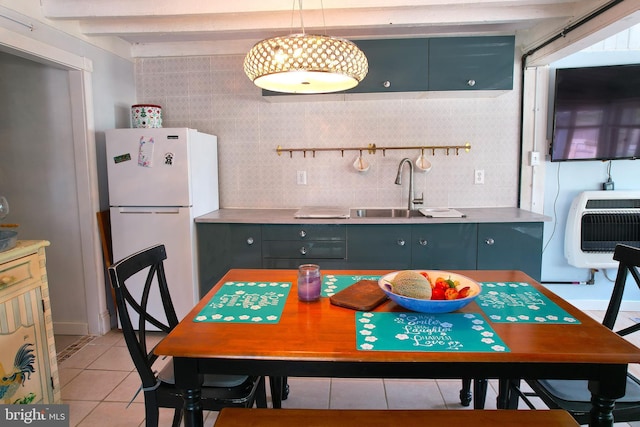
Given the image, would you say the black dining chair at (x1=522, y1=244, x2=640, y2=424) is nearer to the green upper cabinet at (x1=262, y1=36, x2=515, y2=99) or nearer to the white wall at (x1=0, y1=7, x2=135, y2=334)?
the green upper cabinet at (x1=262, y1=36, x2=515, y2=99)

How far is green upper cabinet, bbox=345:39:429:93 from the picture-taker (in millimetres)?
2770

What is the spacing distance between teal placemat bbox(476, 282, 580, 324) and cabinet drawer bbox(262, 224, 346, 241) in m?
1.25

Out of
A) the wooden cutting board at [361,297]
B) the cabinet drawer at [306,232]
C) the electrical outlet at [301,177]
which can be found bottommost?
the wooden cutting board at [361,297]

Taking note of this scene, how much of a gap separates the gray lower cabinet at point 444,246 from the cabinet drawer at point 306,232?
53cm

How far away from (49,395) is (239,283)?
1.14m

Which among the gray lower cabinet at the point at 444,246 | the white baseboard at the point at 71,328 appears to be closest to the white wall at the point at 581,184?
the gray lower cabinet at the point at 444,246

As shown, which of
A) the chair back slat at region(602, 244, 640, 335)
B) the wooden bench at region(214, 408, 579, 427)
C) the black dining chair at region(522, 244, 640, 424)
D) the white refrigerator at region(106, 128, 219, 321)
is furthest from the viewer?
the white refrigerator at region(106, 128, 219, 321)

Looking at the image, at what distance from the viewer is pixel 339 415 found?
1223 millimetres

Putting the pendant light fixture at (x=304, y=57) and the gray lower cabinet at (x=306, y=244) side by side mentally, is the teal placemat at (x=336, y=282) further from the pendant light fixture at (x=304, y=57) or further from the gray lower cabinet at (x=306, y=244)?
the gray lower cabinet at (x=306, y=244)

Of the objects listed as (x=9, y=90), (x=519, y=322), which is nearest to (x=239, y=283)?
(x=519, y=322)

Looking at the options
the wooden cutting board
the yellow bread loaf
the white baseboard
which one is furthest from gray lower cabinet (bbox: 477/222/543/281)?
the white baseboard

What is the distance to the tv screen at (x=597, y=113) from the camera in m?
2.88

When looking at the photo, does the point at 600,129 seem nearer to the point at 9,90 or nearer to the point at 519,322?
the point at 519,322

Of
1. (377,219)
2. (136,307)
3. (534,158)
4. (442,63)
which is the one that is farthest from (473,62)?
(136,307)
